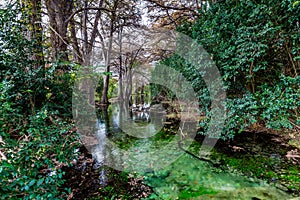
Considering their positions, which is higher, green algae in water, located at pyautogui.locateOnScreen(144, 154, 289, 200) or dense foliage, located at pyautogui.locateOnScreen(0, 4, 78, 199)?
dense foliage, located at pyautogui.locateOnScreen(0, 4, 78, 199)

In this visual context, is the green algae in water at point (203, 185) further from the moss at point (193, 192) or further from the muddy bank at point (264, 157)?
the muddy bank at point (264, 157)

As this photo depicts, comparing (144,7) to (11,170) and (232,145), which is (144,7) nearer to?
(232,145)

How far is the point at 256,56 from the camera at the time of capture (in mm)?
2797

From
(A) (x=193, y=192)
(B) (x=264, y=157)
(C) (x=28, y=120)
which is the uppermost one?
(C) (x=28, y=120)

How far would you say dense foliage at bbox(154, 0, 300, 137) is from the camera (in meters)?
2.57

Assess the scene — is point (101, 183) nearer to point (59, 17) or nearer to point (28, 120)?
point (28, 120)

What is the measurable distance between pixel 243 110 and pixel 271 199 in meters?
1.44

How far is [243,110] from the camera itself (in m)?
2.97

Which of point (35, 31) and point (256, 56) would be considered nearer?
point (256, 56)

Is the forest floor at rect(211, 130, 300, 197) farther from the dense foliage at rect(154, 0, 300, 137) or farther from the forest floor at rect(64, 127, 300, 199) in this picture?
the dense foliage at rect(154, 0, 300, 137)

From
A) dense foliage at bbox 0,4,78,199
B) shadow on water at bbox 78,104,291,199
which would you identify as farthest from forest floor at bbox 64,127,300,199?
dense foliage at bbox 0,4,78,199

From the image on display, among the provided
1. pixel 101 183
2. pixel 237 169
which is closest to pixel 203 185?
pixel 237 169

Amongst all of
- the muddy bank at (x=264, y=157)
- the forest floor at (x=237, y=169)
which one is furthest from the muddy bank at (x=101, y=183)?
the muddy bank at (x=264, y=157)

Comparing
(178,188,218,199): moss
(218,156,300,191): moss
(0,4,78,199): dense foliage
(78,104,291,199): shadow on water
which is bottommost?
(178,188,218,199): moss
